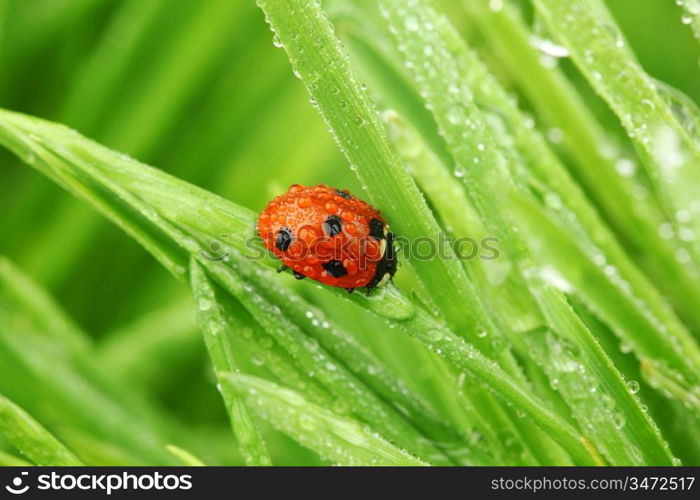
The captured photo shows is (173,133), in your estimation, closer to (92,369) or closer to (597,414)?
(92,369)

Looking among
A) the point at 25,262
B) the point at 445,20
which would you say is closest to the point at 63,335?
Answer: the point at 25,262

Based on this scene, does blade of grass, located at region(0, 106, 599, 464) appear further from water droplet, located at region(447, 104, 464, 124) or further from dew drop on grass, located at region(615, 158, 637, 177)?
dew drop on grass, located at region(615, 158, 637, 177)

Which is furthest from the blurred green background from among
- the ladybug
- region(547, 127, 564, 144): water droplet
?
the ladybug

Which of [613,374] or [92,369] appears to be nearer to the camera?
[613,374]

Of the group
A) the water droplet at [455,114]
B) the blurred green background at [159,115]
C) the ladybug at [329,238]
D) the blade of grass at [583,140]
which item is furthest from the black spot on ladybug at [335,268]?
the blurred green background at [159,115]

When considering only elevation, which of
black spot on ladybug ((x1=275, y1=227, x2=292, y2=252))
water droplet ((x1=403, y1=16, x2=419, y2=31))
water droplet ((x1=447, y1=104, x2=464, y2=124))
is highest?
water droplet ((x1=403, y1=16, x2=419, y2=31))

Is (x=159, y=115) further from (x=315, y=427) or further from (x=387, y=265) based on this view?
(x=315, y=427)

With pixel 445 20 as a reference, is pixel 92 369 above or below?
below
